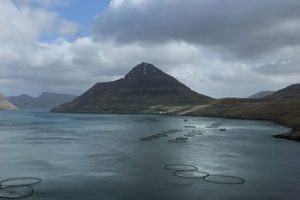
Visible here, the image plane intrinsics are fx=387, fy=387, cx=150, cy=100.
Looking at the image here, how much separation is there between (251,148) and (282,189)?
4502cm

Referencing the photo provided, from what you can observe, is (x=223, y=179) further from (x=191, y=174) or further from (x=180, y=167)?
(x=180, y=167)

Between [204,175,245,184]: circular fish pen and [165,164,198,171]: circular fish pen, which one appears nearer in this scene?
[204,175,245,184]: circular fish pen

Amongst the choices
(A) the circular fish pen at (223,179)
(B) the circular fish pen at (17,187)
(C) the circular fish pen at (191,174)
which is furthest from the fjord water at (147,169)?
(C) the circular fish pen at (191,174)

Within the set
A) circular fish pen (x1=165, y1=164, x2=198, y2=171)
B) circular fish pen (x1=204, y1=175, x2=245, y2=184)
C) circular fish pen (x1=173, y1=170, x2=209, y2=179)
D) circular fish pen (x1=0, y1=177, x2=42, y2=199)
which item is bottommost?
circular fish pen (x1=0, y1=177, x2=42, y2=199)

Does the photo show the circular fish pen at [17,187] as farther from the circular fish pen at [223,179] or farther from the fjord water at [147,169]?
the circular fish pen at [223,179]

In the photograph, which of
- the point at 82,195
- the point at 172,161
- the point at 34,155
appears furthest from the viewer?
the point at 34,155

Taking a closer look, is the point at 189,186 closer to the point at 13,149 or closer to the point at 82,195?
the point at 82,195

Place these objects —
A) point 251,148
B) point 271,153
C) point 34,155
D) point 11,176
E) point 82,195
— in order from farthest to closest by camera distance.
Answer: point 251,148
point 271,153
point 34,155
point 11,176
point 82,195

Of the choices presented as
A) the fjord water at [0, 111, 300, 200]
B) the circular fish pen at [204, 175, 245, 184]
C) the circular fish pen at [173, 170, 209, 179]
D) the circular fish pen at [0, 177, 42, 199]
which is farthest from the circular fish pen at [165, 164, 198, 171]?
the circular fish pen at [0, 177, 42, 199]

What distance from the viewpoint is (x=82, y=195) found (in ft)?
149

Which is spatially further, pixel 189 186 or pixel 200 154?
pixel 200 154

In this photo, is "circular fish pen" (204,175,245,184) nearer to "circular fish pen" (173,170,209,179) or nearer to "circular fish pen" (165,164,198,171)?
"circular fish pen" (173,170,209,179)

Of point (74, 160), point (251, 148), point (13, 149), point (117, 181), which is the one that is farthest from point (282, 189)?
point (13, 149)

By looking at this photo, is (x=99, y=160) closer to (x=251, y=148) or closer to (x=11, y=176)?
(x=11, y=176)
